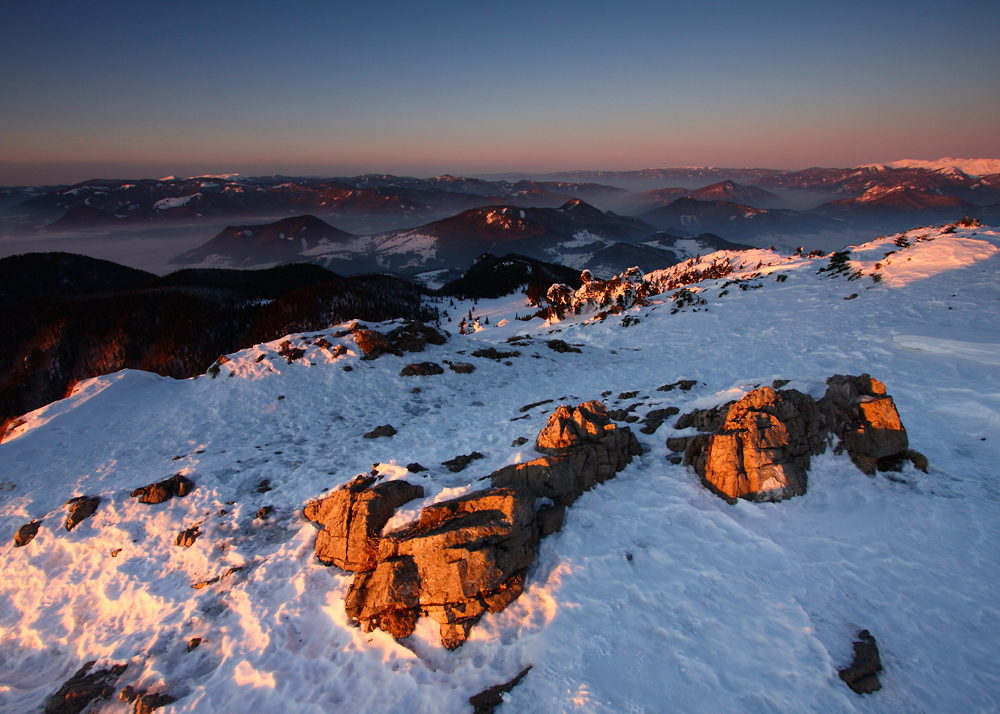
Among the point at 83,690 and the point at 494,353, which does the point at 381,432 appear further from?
the point at 494,353

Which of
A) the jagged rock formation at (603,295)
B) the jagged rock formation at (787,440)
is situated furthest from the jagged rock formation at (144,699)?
the jagged rock formation at (603,295)

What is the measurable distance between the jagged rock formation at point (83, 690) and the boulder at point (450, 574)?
511cm

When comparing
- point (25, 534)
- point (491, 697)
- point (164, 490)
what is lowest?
point (25, 534)

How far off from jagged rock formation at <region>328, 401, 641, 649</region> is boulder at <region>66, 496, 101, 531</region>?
8563 mm

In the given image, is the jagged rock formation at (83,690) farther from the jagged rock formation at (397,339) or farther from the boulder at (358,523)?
the jagged rock formation at (397,339)

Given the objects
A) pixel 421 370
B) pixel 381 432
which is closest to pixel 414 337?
pixel 421 370

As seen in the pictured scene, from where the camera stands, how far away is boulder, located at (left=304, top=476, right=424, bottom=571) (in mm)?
9438

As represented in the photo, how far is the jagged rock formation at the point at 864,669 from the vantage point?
6.18m

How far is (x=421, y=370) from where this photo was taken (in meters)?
24.4

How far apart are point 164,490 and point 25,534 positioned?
3752 millimetres

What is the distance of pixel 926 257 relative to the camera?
34125 millimetres

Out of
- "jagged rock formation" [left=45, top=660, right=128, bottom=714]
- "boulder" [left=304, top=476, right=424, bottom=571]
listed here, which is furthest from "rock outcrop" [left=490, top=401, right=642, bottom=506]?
"jagged rock formation" [left=45, top=660, right=128, bottom=714]

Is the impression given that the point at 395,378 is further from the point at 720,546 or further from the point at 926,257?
the point at 926,257

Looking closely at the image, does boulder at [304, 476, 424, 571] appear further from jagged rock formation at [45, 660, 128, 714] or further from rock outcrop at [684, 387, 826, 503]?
rock outcrop at [684, 387, 826, 503]
